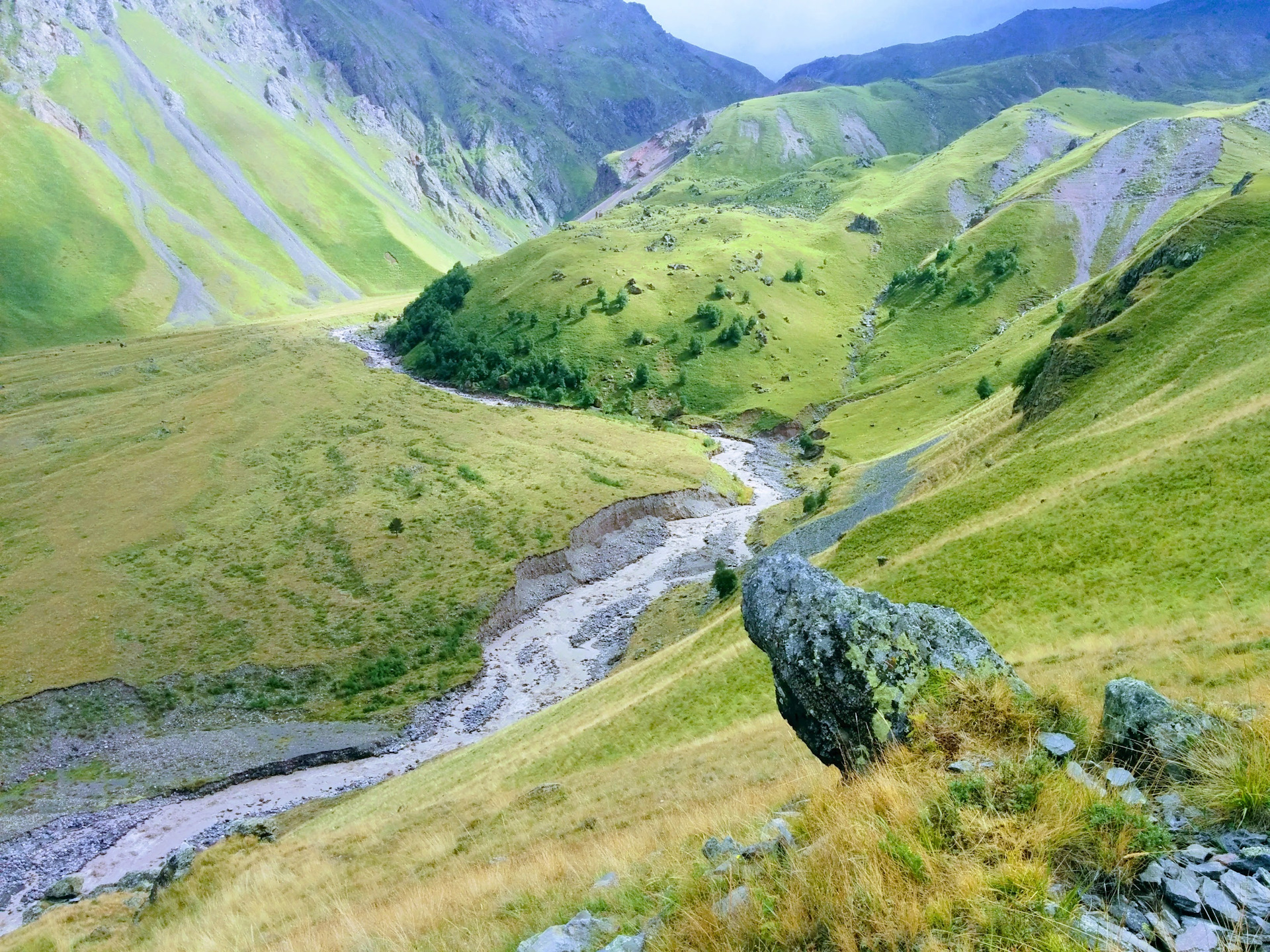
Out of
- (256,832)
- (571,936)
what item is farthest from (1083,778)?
(256,832)

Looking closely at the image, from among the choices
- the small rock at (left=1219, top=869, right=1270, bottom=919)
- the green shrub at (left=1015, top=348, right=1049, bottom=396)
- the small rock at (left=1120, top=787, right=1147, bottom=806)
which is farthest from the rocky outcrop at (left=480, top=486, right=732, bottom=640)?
the small rock at (left=1219, top=869, right=1270, bottom=919)

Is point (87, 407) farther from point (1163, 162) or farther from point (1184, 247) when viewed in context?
point (1163, 162)

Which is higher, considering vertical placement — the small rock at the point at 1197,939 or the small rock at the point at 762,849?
the small rock at the point at 762,849

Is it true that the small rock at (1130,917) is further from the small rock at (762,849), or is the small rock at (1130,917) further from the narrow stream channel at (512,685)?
the narrow stream channel at (512,685)

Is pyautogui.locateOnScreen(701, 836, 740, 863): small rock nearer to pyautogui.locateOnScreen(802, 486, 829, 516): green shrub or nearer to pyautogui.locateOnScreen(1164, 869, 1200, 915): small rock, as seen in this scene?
pyautogui.locateOnScreen(1164, 869, 1200, 915): small rock

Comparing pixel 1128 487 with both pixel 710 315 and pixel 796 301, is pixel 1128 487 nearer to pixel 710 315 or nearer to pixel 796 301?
pixel 710 315

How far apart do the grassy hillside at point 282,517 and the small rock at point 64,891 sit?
717 inches

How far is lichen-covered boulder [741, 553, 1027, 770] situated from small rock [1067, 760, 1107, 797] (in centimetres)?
262

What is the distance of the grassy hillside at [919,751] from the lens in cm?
717

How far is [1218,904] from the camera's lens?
5.71 metres

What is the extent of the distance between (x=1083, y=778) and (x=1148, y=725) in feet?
4.27

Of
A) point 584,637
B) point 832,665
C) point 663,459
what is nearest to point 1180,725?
point 832,665

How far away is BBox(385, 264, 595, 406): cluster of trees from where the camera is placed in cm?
14238

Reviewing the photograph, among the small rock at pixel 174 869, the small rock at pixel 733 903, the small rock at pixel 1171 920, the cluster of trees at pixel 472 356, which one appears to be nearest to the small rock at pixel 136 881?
the small rock at pixel 174 869
